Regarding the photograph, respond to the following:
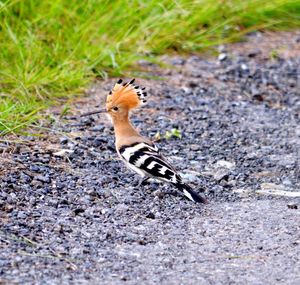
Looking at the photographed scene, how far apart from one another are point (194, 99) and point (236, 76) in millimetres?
858

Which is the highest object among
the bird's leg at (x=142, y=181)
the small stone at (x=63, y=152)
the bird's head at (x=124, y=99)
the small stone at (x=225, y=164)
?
the bird's head at (x=124, y=99)

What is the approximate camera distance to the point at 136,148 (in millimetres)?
6094

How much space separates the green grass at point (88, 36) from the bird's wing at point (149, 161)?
0.85 metres

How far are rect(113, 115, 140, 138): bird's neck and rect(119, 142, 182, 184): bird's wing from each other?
0.21 metres

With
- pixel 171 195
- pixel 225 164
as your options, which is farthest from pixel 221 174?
pixel 171 195

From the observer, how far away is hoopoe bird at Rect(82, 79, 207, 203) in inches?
228

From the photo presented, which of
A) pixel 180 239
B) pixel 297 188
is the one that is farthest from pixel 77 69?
pixel 180 239

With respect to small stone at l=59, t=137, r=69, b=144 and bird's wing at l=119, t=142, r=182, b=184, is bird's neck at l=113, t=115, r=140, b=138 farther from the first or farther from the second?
small stone at l=59, t=137, r=69, b=144

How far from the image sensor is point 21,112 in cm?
665

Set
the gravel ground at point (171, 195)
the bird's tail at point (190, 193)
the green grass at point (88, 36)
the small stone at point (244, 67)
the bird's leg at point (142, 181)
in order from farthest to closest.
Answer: the small stone at point (244, 67) → the green grass at point (88, 36) → the bird's leg at point (142, 181) → the bird's tail at point (190, 193) → the gravel ground at point (171, 195)

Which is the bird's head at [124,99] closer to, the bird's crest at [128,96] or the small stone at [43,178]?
the bird's crest at [128,96]

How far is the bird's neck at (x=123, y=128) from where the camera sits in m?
6.37

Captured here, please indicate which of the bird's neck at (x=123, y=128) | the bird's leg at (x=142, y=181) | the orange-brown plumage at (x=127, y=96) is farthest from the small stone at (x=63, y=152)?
the bird's leg at (x=142, y=181)

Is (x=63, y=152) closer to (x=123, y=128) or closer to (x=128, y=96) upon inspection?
(x=123, y=128)
